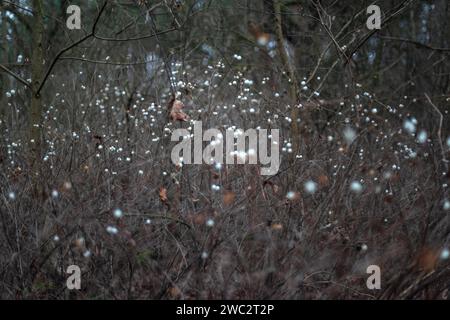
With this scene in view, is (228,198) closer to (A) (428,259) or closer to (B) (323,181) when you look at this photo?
(B) (323,181)

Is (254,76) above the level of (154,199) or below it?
above

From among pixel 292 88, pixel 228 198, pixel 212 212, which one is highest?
pixel 292 88

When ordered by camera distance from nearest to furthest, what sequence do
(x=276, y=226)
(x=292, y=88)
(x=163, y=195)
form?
(x=276, y=226) < (x=163, y=195) < (x=292, y=88)

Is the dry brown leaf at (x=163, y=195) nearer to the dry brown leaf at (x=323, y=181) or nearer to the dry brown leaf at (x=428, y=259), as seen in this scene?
the dry brown leaf at (x=323, y=181)

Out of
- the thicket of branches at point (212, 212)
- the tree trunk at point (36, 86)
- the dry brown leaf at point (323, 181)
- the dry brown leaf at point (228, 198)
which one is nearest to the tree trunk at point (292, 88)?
the thicket of branches at point (212, 212)

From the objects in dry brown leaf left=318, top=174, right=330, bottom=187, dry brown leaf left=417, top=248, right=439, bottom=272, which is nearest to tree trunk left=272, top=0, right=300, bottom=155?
dry brown leaf left=318, top=174, right=330, bottom=187

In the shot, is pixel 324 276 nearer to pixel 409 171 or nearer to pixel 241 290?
pixel 241 290

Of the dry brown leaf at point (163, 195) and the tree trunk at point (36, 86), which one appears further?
the tree trunk at point (36, 86)

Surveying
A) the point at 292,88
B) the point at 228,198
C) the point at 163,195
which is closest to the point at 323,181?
the point at 228,198

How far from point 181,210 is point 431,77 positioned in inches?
356

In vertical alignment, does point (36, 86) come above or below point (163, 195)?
above

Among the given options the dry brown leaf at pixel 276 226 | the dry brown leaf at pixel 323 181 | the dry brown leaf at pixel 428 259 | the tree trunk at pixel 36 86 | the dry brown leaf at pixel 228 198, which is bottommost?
the dry brown leaf at pixel 428 259
